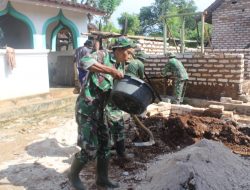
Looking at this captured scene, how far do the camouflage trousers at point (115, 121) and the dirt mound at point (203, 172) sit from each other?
73cm

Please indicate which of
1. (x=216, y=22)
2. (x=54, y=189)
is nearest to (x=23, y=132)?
(x=54, y=189)

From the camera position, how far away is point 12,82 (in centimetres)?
863

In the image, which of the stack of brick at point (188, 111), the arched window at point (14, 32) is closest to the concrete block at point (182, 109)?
the stack of brick at point (188, 111)

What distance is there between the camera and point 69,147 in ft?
17.0

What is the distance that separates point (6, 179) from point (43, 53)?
5859 mm

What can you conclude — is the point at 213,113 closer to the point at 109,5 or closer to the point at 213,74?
the point at 213,74

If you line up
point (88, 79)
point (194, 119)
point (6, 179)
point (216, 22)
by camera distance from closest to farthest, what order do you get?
point (88, 79), point (6, 179), point (194, 119), point (216, 22)

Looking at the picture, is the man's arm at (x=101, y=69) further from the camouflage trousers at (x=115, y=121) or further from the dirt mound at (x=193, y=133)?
the dirt mound at (x=193, y=133)

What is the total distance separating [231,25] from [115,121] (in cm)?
1035

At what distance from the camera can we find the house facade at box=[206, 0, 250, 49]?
12797 mm

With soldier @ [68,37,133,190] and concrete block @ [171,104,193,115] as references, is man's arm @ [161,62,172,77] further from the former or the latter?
soldier @ [68,37,133,190]

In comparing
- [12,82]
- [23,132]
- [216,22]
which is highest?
[216,22]

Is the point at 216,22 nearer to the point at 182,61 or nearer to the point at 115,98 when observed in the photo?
the point at 182,61

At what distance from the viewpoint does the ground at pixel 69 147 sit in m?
3.99
